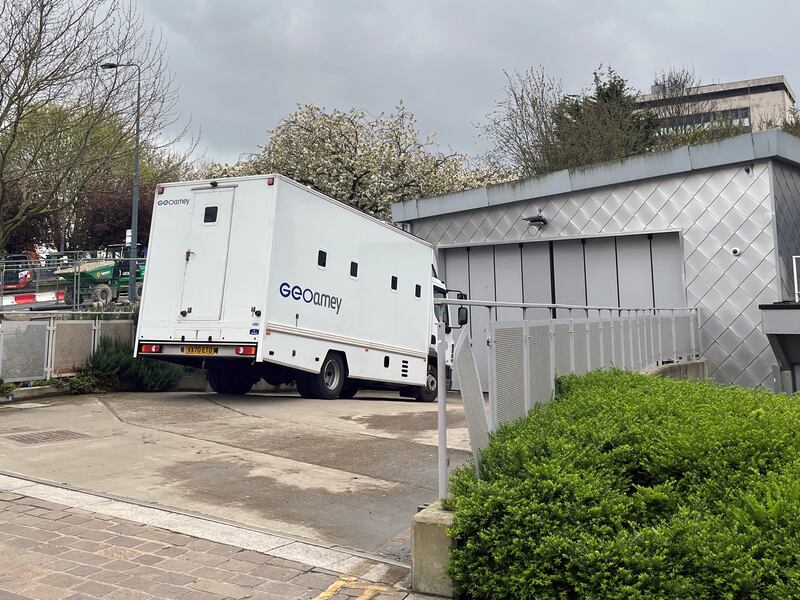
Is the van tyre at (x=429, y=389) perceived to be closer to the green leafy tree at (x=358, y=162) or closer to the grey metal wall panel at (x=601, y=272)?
the grey metal wall panel at (x=601, y=272)

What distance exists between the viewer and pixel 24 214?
16.9m

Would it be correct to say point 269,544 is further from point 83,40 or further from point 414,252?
point 83,40

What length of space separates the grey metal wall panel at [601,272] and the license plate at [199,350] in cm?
901

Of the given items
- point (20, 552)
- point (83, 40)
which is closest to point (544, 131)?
point (83, 40)

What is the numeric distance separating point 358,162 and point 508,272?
12771 millimetres

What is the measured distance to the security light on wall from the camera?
1644cm

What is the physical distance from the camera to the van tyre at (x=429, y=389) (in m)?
15.7

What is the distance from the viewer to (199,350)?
11.5 metres

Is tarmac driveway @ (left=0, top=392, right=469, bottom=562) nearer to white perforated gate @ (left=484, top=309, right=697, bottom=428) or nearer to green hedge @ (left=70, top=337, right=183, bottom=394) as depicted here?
white perforated gate @ (left=484, top=309, right=697, bottom=428)

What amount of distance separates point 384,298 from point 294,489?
314 inches

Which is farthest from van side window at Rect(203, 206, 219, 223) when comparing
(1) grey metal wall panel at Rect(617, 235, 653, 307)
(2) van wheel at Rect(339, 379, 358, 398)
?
(1) grey metal wall panel at Rect(617, 235, 653, 307)

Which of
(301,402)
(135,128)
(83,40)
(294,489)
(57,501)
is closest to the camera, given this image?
(57,501)

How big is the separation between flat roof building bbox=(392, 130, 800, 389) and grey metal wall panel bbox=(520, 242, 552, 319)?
0.09 feet

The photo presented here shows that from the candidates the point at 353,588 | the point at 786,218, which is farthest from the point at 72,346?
the point at 786,218
